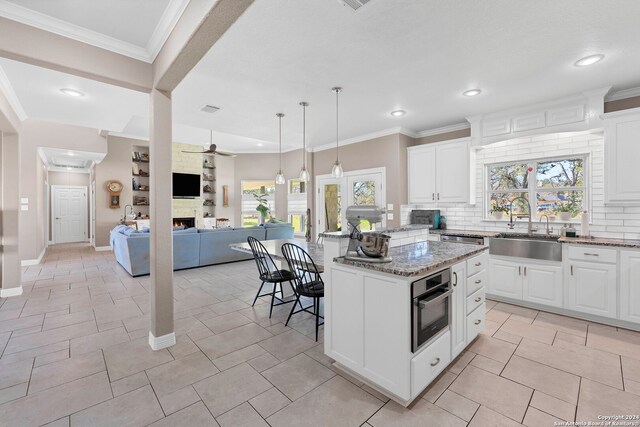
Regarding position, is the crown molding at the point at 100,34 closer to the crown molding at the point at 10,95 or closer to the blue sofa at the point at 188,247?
the crown molding at the point at 10,95

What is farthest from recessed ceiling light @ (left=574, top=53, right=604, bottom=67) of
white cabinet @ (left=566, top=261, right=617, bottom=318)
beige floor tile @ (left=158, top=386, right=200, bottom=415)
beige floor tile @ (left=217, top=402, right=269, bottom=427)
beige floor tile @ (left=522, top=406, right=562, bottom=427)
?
beige floor tile @ (left=158, top=386, right=200, bottom=415)

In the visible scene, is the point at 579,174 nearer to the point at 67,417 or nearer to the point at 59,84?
the point at 67,417

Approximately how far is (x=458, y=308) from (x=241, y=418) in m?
1.73

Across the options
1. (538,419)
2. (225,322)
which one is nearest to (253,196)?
(225,322)

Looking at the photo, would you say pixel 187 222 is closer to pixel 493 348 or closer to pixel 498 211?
pixel 498 211

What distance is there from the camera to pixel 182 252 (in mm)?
5367

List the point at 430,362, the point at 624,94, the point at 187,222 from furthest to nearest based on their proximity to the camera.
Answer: the point at 187,222 → the point at 624,94 → the point at 430,362

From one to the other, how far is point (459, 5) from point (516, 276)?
3.12 metres

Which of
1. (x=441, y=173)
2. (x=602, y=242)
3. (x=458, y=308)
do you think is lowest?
(x=458, y=308)

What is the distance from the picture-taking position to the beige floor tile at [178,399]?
1821 mm

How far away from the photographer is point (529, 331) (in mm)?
2910

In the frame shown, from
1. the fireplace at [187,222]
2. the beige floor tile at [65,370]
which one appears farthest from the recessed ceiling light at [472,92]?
the fireplace at [187,222]

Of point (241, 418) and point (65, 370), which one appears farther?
point (65, 370)

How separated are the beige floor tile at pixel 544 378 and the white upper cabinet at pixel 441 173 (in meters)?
2.71
